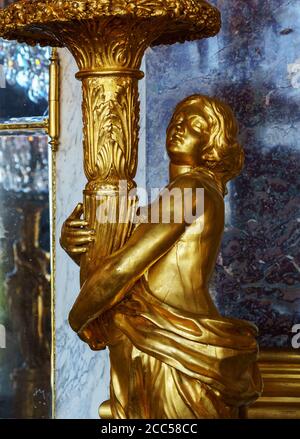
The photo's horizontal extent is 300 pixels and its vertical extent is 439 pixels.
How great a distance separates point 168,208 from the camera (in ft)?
13.8

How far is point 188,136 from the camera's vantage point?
4.29 metres

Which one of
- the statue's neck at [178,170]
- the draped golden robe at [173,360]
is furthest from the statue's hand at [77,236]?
the statue's neck at [178,170]

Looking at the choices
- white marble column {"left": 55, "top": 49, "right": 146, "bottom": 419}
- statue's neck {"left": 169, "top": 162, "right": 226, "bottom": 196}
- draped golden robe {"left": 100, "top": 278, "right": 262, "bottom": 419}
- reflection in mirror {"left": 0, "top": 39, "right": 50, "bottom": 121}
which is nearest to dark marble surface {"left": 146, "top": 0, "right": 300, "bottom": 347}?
white marble column {"left": 55, "top": 49, "right": 146, "bottom": 419}

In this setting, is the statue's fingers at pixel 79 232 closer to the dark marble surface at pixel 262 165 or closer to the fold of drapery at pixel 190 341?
the fold of drapery at pixel 190 341

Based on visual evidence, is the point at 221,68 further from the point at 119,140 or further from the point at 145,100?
the point at 119,140

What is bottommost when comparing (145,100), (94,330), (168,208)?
(94,330)

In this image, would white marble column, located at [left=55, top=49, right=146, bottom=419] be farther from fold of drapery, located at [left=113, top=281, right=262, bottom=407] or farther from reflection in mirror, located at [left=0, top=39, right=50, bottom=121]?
fold of drapery, located at [left=113, top=281, right=262, bottom=407]

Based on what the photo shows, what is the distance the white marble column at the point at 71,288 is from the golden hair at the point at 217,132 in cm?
111

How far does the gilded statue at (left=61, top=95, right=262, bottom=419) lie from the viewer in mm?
4137

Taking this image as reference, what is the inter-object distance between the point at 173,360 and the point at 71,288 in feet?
4.73

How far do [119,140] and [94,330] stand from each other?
2.23 feet

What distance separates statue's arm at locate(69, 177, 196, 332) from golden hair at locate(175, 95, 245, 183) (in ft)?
0.49

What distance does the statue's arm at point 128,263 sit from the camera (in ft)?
13.6

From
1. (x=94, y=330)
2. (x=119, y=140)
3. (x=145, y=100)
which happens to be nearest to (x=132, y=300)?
(x=94, y=330)
